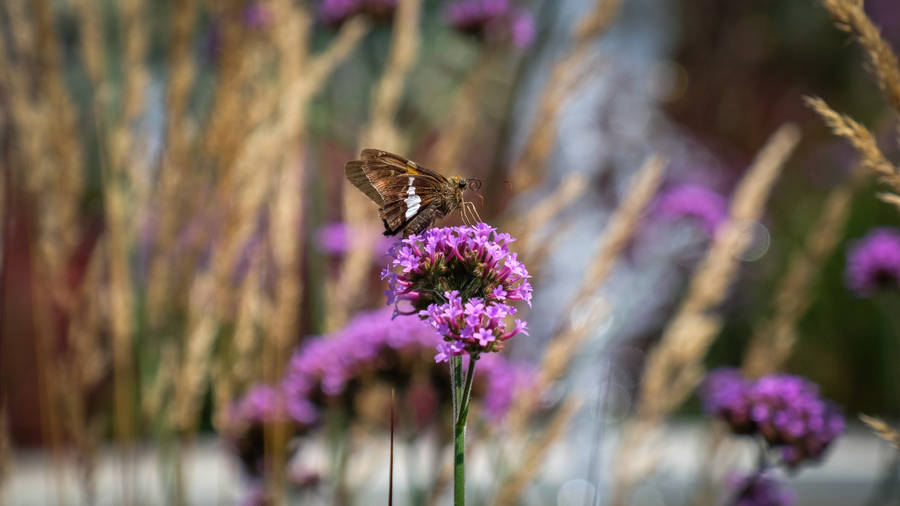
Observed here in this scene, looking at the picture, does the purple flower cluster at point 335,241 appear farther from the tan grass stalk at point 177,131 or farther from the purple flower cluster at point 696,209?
the purple flower cluster at point 696,209

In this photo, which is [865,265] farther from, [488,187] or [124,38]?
[124,38]

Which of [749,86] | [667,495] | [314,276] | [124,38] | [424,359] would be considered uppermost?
[749,86]

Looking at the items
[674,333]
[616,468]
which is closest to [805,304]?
[674,333]

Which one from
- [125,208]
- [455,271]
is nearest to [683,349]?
[455,271]

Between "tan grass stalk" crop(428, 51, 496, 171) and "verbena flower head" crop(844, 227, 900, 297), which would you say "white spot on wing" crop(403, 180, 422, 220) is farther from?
"verbena flower head" crop(844, 227, 900, 297)

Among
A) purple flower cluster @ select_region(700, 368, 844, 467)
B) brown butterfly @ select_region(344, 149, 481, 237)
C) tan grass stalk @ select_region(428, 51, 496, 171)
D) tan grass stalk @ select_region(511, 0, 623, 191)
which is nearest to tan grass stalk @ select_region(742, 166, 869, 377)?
purple flower cluster @ select_region(700, 368, 844, 467)

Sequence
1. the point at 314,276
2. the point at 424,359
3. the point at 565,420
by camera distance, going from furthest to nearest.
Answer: the point at 314,276, the point at 424,359, the point at 565,420

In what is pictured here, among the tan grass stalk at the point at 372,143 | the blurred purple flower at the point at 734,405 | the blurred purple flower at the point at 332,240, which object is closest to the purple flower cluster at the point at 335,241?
the blurred purple flower at the point at 332,240
